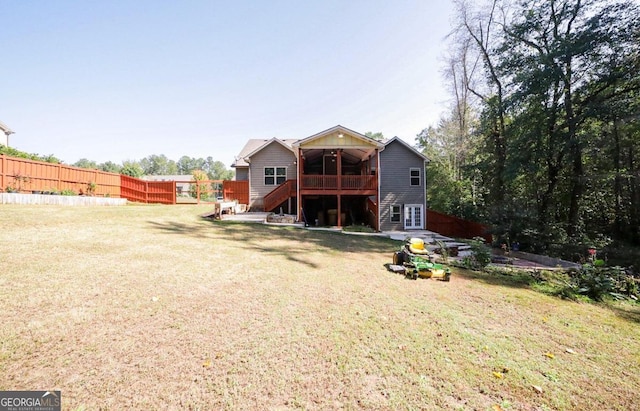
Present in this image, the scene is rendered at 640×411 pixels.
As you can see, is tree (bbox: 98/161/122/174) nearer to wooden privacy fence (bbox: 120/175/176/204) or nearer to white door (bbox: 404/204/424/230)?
wooden privacy fence (bbox: 120/175/176/204)

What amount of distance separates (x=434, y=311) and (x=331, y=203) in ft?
51.8

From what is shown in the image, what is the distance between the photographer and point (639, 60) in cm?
1145

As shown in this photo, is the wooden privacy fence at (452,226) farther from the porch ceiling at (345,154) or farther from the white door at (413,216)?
the porch ceiling at (345,154)

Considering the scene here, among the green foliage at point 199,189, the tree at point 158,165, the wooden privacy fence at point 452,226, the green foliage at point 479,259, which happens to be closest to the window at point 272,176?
the green foliage at point 199,189

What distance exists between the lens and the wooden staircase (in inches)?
649

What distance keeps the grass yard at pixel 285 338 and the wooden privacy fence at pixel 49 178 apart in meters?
8.37

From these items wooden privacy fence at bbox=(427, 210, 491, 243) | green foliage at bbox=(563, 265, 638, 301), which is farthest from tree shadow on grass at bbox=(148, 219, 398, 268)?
wooden privacy fence at bbox=(427, 210, 491, 243)

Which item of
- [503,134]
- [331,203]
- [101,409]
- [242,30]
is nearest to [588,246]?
[503,134]

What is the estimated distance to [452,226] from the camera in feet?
57.1

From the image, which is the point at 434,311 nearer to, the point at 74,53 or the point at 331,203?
the point at 331,203

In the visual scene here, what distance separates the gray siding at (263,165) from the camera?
690 inches

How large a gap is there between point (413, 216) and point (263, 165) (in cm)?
1151

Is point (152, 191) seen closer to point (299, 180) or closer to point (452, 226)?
point (299, 180)

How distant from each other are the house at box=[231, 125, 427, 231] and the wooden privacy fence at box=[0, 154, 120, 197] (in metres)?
8.47
